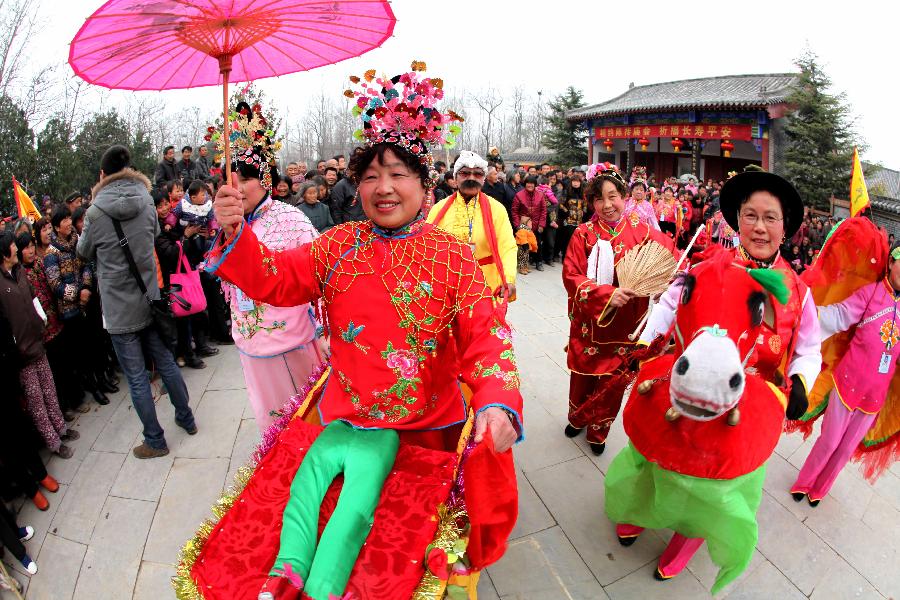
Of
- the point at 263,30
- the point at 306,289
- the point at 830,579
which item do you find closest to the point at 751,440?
the point at 830,579

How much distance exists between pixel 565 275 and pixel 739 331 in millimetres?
1600

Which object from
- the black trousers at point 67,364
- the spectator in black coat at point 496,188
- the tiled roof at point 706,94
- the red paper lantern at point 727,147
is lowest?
the black trousers at point 67,364

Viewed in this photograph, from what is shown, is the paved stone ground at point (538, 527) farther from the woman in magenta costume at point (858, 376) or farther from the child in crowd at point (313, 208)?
the child in crowd at point (313, 208)

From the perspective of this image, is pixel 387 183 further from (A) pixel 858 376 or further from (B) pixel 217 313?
(B) pixel 217 313

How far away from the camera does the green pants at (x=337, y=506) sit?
172 centimetres

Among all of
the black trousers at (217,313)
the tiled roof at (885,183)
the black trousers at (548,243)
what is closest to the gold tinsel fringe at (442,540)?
the black trousers at (217,313)

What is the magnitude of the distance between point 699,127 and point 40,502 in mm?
22017

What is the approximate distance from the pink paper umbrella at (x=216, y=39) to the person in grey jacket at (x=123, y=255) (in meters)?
1.57

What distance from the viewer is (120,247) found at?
3.49m

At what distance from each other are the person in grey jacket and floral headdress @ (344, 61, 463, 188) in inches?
85.7

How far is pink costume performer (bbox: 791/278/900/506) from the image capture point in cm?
305

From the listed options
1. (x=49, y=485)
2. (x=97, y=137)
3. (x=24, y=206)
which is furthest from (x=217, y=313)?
(x=97, y=137)

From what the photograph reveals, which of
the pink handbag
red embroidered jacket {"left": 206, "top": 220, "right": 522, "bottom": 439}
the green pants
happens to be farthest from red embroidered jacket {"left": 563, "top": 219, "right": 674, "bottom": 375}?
the pink handbag

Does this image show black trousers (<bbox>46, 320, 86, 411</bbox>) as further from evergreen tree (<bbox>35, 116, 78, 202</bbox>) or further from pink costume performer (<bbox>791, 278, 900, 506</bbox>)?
evergreen tree (<bbox>35, 116, 78, 202</bbox>)
